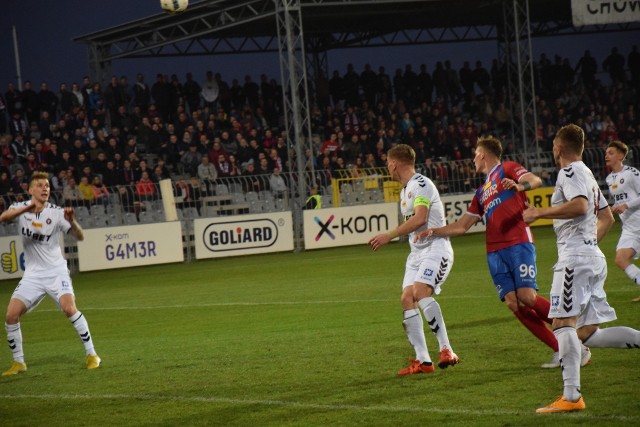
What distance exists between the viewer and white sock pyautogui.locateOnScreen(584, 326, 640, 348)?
7555 millimetres

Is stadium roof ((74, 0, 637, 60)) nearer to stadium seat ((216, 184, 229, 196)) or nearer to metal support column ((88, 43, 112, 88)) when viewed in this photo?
metal support column ((88, 43, 112, 88))

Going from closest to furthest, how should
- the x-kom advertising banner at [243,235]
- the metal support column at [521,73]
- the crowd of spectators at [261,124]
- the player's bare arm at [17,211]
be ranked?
1. the player's bare arm at [17,211]
2. the x-kom advertising banner at [243,235]
3. the crowd of spectators at [261,124]
4. the metal support column at [521,73]

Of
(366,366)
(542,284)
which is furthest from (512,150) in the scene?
(366,366)

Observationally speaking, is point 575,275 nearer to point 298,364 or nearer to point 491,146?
point 491,146

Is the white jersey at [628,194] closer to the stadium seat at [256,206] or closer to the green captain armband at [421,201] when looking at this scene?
the green captain armband at [421,201]

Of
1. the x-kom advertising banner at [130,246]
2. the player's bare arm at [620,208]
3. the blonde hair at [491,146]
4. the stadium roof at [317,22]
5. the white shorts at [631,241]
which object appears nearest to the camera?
the blonde hair at [491,146]

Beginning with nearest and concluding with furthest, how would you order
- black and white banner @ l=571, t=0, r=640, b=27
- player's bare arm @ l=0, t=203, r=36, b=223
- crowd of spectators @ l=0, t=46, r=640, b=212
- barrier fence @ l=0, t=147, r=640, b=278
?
player's bare arm @ l=0, t=203, r=36, b=223
barrier fence @ l=0, t=147, r=640, b=278
crowd of spectators @ l=0, t=46, r=640, b=212
black and white banner @ l=571, t=0, r=640, b=27

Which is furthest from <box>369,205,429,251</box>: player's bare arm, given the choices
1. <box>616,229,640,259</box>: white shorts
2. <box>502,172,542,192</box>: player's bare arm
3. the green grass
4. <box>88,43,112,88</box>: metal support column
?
<box>88,43,112,88</box>: metal support column

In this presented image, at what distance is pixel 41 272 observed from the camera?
442 inches

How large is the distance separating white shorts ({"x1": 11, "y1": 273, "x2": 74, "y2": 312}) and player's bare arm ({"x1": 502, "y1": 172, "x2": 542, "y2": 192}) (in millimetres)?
5752

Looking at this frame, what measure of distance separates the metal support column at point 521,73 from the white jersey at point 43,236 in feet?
71.1

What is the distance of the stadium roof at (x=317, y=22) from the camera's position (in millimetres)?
31141

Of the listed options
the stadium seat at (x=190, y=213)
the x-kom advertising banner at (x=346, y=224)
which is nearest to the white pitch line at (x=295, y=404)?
the stadium seat at (x=190, y=213)

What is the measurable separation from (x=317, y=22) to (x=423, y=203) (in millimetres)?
28227
